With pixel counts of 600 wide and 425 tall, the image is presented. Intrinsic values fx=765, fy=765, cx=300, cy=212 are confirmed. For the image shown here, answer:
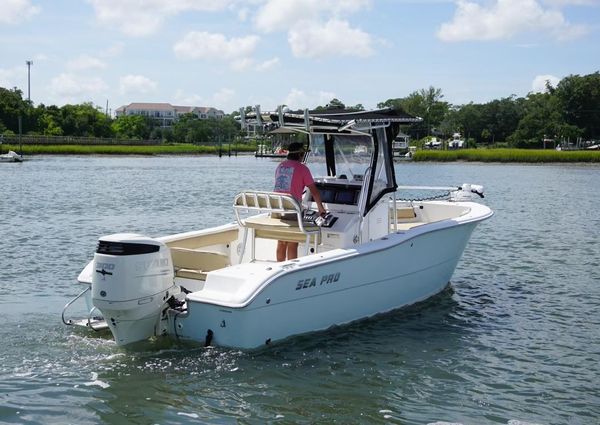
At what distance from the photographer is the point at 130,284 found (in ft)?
25.7

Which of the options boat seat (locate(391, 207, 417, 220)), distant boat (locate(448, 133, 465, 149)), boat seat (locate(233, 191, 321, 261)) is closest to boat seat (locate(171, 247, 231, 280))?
boat seat (locate(233, 191, 321, 261))

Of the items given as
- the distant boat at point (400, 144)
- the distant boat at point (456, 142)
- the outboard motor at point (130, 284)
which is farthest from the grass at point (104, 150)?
the outboard motor at point (130, 284)

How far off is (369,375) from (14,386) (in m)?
3.70

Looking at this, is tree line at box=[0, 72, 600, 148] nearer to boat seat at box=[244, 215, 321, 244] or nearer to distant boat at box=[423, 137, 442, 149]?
distant boat at box=[423, 137, 442, 149]

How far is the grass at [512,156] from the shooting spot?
256 ft

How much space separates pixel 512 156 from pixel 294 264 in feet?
248

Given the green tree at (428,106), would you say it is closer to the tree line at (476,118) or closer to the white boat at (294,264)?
the tree line at (476,118)

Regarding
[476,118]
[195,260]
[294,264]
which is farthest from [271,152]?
[476,118]

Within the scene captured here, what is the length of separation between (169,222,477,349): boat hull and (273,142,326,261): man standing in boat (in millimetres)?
881

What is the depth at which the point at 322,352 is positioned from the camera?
8938mm

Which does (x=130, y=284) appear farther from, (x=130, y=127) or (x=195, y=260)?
(x=130, y=127)

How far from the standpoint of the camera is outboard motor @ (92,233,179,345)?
780cm

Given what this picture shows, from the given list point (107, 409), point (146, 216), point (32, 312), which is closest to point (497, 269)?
point (32, 312)

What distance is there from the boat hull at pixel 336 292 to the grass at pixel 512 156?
232ft
